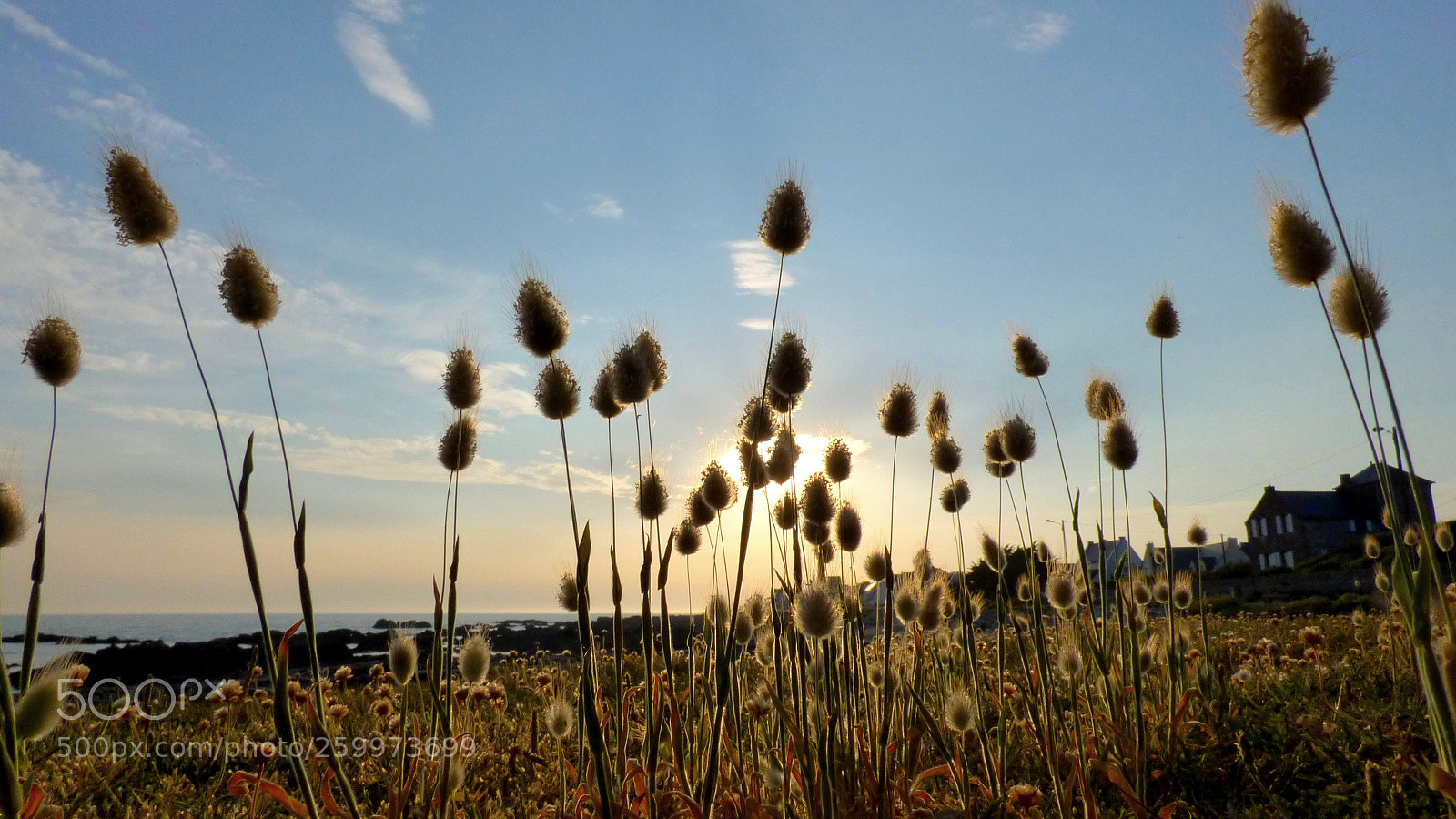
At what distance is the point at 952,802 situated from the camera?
2.97 metres

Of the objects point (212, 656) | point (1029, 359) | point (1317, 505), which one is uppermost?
point (1317, 505)

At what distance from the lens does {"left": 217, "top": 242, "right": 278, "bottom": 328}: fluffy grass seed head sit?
2207 millimetres

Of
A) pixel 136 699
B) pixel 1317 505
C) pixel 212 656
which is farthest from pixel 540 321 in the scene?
pixel 1317 505

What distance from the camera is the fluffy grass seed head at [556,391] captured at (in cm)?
252

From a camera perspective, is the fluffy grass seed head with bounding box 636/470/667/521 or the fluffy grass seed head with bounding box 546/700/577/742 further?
the fluffy grass seed head with bounding box 636/470/667/521

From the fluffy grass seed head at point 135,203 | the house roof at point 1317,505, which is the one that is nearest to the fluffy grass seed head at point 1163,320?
the fluffy grass seed head at point 135,203

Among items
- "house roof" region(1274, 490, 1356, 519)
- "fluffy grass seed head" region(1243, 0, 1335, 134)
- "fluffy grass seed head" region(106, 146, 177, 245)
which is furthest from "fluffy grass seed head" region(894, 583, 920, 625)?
"house roof" region(1274, 490, 1356, 519)

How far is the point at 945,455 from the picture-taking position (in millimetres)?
3873

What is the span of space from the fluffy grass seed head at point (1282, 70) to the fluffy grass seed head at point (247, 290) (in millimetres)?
2896

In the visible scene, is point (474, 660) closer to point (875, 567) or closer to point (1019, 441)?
point (875, 567)

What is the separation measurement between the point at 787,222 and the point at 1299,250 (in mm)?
1575

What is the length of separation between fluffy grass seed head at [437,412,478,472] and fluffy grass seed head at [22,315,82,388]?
1.08 m

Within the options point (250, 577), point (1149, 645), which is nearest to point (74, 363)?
point (250, 577)

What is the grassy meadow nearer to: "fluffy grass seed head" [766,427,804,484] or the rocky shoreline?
"fluffy grass seed head" [766,427,804,484]
